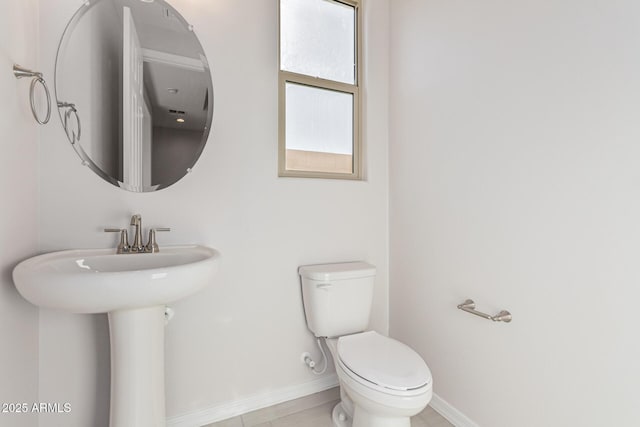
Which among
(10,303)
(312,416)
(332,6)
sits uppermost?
(332,6)

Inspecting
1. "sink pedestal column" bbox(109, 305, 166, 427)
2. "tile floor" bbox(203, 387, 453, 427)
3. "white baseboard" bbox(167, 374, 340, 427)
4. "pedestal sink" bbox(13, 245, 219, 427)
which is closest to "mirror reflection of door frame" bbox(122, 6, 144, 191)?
"pedestal sink" bbox(13, 245, 219, 427)

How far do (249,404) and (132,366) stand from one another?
70cm

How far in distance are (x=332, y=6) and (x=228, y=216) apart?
4.83 feet

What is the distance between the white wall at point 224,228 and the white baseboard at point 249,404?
33mm

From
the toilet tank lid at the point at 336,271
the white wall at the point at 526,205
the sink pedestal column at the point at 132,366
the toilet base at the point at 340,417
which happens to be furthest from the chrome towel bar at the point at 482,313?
the sink pedestal column at the point at 132,366

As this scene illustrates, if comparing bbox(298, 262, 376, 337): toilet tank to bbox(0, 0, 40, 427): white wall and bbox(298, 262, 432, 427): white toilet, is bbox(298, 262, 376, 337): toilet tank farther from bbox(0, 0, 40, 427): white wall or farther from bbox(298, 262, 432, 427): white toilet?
bbox(0, 0, 40, 427): white wall

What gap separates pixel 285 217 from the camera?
5.26ft

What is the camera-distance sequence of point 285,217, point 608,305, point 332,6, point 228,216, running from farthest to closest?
1. point 332,6
2. point 285,217
3. point 228,216
4. point 608,305

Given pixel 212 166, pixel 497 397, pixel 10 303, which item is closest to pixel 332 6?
pixel 212 166

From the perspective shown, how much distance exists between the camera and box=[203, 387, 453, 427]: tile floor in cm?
144

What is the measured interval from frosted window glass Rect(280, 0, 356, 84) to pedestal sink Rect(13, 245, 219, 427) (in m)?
1.23

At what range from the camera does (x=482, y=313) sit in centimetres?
129

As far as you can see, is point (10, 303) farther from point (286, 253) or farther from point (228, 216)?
point (286, 253)

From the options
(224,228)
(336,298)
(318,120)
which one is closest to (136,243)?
(224,228)
